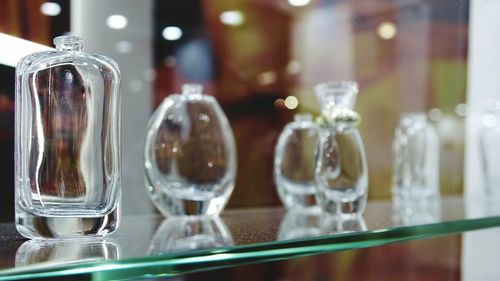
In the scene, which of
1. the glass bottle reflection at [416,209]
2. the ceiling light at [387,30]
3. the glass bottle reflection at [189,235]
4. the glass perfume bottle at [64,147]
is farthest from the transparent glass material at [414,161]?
the glass perfume bottle at [64,147]

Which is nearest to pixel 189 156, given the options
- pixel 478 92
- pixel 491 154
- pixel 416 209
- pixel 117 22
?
pixel 117 22

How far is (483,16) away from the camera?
1.08 meters

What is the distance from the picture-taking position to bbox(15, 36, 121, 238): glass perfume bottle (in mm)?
491

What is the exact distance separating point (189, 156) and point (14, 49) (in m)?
0.21

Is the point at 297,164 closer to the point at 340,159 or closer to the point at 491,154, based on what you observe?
the point at 340,159

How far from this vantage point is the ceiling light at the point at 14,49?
0.59 m

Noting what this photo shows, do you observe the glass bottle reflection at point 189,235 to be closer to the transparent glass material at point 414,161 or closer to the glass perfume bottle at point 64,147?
the glass perfume bottle at point 64,147

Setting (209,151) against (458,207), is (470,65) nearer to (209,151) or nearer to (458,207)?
(458,207)

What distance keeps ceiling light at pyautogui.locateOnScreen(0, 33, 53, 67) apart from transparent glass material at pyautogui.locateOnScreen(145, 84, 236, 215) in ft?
0.51

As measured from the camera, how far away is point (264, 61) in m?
0.85

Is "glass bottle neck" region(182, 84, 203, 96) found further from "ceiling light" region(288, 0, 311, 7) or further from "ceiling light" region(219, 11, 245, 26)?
"ceiling light" region(288, 0, 311, 7)

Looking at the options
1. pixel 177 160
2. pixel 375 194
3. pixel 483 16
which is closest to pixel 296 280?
pixel 375 194

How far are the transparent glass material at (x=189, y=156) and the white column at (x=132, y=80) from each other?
0.11 ft

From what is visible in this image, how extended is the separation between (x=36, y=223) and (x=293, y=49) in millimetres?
494
